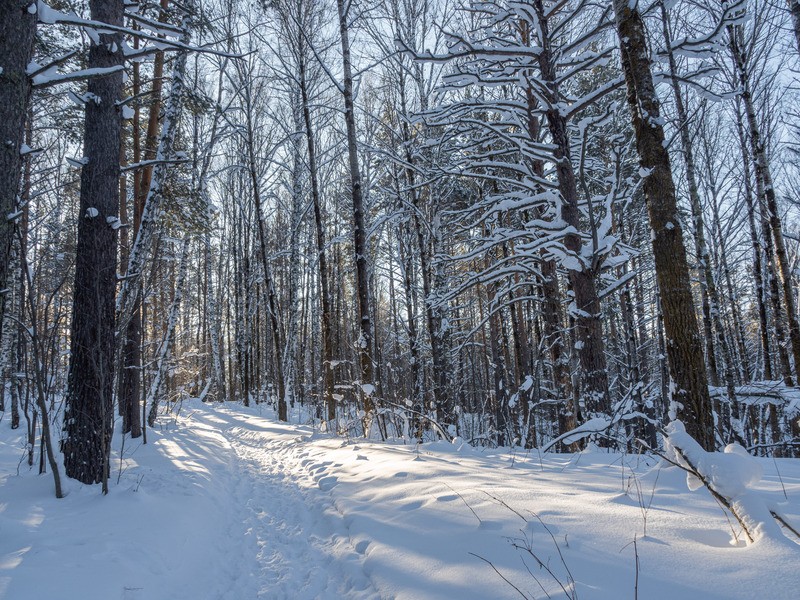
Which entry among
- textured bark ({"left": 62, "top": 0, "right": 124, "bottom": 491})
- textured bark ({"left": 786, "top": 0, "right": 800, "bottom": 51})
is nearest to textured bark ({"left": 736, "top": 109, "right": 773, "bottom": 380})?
textured bark ({"left": 786, "top": 0, "right": 800, "bottom": 51})

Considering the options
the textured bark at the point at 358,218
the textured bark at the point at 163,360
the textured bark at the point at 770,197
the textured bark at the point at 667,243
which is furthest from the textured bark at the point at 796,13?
the textured bark at the point at 163,360

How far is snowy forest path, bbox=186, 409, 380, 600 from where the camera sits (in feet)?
9.46

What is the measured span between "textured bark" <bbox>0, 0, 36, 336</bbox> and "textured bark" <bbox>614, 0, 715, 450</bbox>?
191 inches

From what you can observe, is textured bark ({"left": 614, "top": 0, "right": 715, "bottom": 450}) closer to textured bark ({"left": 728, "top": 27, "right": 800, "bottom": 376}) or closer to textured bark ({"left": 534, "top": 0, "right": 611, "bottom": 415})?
textured bark ({"left": 534, "top": 0, "right": 611, "bottom": 415})

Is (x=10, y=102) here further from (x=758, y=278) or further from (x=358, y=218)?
(x=758, y=278)

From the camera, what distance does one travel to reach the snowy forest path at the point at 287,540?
9.46 feet

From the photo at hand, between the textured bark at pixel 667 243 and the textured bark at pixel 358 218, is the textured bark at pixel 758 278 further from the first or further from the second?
the textured bark at pixel 358 218

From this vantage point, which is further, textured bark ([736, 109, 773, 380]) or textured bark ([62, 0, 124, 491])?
textured bark ([736, 109, 773, 380])

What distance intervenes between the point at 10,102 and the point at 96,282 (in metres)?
2.30

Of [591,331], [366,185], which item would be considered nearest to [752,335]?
[366,185]

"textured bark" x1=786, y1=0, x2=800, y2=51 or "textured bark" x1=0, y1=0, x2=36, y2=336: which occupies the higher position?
"textured bark" x1=786, y1=0, x2=800, y2=51

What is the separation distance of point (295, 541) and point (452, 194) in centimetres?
1189

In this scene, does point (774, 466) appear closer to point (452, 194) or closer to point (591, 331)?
point (591, 331)

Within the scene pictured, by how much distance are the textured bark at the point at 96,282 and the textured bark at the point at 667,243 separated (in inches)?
215
